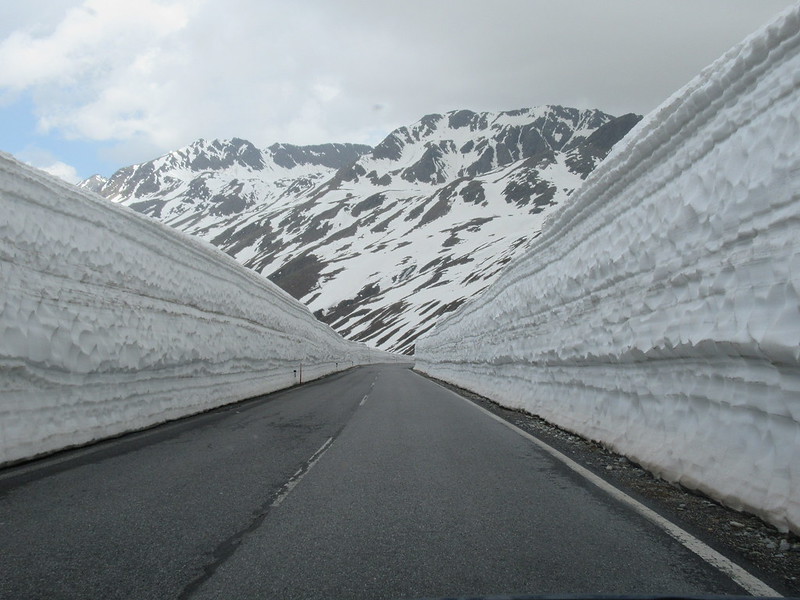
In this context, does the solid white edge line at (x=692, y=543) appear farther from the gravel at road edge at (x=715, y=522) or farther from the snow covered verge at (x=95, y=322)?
the snow covered verge at (x=95, y=322)

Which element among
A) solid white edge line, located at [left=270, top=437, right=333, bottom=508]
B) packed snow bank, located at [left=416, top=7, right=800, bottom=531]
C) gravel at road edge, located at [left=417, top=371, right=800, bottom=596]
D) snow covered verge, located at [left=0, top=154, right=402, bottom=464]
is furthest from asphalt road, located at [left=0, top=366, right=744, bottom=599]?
packed snow bank, located at [left=416, top=7, right=800, bottom=531]

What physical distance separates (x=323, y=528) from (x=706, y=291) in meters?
3.77

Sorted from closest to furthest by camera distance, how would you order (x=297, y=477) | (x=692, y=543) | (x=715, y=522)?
1. (x=692, y=543)
2. (x=715, y=522)
3. (x=297, y=477)

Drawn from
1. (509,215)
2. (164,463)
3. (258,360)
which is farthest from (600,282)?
(509,215)

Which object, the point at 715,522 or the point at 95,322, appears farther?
the point at 95,322

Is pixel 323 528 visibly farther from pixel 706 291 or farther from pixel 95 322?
pixel 95 322

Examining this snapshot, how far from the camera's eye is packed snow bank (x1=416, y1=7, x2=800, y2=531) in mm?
3488

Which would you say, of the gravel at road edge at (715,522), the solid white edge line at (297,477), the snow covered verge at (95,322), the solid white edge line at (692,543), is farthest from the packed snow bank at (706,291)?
the snow covered verge at (95,322)

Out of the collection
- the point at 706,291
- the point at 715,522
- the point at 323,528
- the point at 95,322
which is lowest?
the point at 715,522

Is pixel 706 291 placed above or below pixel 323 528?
above

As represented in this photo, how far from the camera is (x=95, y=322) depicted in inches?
288

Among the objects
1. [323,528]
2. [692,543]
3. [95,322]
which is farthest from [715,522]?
[95,322]

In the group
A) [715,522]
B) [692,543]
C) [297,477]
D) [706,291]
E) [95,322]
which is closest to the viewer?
[692,543]

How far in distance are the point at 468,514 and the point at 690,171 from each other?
4.02 meters
